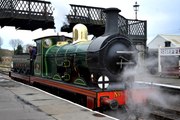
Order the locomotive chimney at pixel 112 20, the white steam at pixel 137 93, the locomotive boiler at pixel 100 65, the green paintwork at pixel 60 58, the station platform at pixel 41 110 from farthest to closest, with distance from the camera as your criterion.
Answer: the green paintwork at pixel 60 58 < the white steam at pixel 137 93 < the locomotive chimney at pixel 112 20 < the locomotive boiler at pixel 100 65 < the station platform at pixel 41 110

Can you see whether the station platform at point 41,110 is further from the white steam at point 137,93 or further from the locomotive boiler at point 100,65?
the white steam at point 137,93

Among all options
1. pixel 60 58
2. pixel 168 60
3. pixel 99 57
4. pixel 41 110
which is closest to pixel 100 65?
pixel 99 57

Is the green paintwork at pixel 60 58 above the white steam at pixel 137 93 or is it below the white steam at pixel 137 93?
above

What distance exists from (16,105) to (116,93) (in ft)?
9.91

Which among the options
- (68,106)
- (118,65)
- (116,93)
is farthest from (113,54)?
A: (68,106)

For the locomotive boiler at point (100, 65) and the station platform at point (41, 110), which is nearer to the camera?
the station platform at point (41, 110)

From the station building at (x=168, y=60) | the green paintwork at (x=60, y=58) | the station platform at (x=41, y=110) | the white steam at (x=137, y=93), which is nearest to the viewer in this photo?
the station platform at (x=41, y=110)

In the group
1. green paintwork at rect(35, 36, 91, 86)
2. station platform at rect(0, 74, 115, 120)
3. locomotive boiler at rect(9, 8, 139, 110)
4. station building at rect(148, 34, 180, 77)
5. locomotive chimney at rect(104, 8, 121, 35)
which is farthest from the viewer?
station building at rect(148, 34, 180, 77)

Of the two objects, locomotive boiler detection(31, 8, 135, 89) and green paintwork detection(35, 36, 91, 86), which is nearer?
locomotive boiler detection(31, 8, 135, 89)

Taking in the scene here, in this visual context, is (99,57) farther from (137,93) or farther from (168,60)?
(168,60)

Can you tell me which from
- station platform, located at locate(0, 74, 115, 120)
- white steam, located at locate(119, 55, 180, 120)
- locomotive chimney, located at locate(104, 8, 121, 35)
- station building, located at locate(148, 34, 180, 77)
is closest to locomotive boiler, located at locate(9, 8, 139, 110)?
locomotive chimney, located at locate(104, 8, 121, 35)

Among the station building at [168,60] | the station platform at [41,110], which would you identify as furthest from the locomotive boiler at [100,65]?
the station building at [168,60]

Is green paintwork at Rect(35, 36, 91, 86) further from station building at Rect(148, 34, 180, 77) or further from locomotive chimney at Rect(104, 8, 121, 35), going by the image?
station building at Rect(148, 34, 180, 77)

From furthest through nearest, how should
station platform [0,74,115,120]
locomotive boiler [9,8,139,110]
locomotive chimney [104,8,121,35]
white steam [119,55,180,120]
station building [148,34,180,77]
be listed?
station building [148,34,180,77]
white steam [119,55,180,120]
locomotive chimney [104,8,121,35]
locomotive boiler [9,8,139,110]
station platform [0,74,115,120]
